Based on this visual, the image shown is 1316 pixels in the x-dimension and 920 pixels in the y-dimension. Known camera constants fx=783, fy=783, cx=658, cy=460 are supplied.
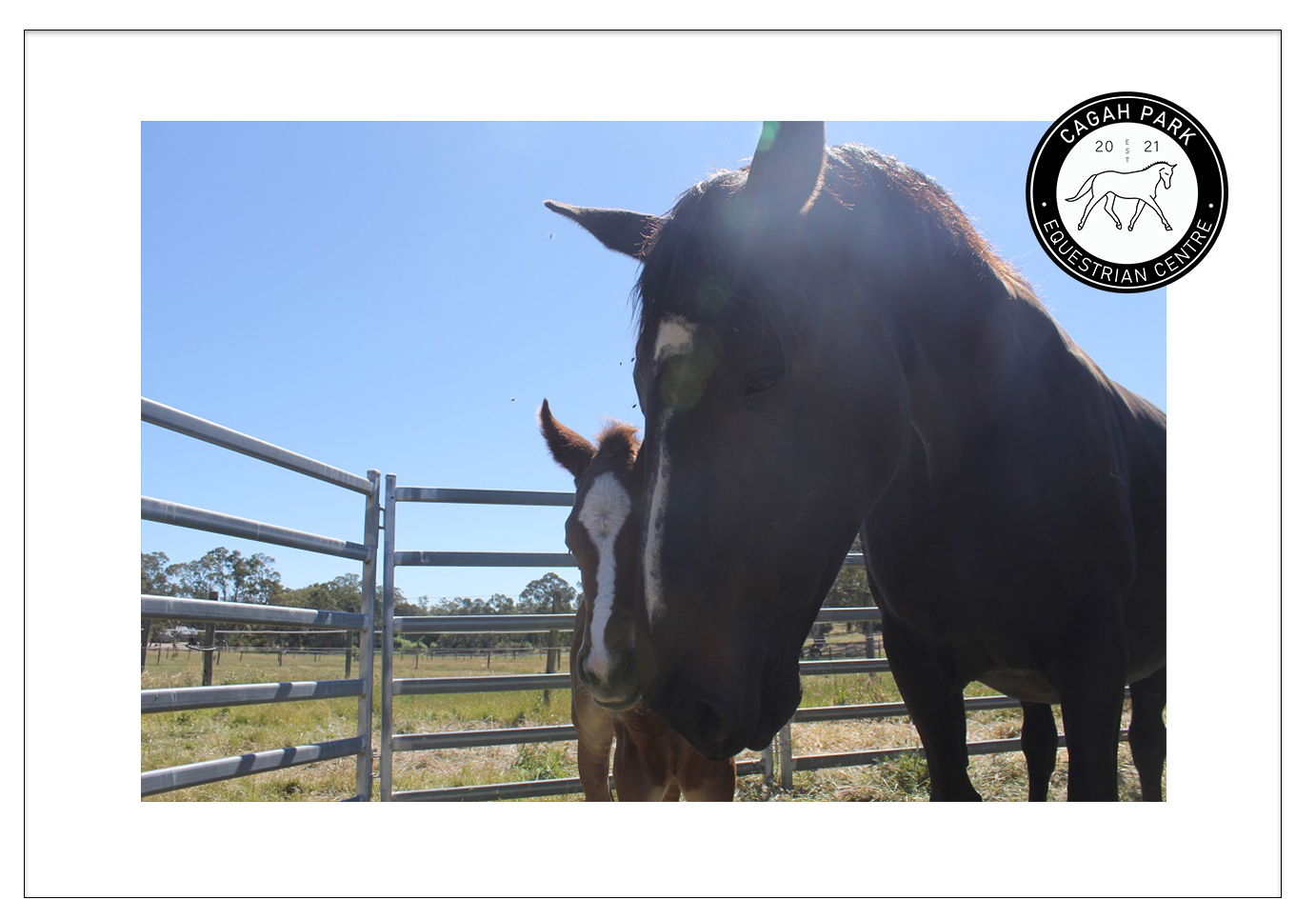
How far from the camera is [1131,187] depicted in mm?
1720

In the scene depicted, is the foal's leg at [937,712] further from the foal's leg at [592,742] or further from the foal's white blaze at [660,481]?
the foal's leg at [592,742]

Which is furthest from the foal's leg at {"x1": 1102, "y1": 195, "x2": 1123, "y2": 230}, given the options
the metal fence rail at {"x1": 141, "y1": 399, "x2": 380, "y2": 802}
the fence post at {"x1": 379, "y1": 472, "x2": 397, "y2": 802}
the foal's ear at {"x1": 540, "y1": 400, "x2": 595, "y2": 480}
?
the fence post at {"x1": 379, "y1": 472, "x2": 397, "y2": 802}

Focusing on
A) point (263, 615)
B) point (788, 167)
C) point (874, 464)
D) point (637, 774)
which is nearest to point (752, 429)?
point (874, 464)

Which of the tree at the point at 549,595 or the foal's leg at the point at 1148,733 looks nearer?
the foal's leg at the point at 1148,733

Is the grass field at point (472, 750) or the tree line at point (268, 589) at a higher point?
the tree line at point (268, 589)

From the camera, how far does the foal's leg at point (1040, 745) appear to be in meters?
2.40

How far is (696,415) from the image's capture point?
128 cm

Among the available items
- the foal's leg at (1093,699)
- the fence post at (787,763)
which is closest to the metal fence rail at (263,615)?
the foal's leg at (1093,699)

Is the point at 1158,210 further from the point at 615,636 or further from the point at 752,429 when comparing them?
the point at 615,636

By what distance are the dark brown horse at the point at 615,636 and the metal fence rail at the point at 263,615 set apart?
130 cm

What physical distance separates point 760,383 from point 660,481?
0.80ft
